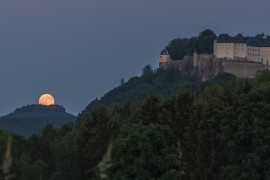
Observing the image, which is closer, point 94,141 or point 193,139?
point 193,139

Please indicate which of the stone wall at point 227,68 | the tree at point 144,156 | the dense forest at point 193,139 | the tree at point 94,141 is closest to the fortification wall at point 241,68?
the stone wall at point 227,68

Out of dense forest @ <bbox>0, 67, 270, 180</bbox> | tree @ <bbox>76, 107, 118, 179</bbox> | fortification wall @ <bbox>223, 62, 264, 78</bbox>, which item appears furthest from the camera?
fortification wall @ <bbox>223, 62, 264, 78</bbox>

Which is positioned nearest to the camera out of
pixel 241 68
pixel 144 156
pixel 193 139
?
pixel 144 156

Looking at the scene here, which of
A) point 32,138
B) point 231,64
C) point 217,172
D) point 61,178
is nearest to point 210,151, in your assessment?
point 217,172

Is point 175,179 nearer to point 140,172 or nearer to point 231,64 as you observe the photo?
point 140,172

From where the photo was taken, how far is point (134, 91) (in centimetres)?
19862

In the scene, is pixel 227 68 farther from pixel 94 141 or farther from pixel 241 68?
pixel 94 141

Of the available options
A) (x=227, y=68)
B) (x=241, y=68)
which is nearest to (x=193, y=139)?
(x=241, y=68)

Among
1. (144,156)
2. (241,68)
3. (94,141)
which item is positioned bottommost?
(144,156)

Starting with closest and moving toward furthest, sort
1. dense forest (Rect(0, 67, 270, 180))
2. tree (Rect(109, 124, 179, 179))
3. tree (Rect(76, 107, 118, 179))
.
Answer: dense forest (Rect(0, 67, 270, 180)), tree (Rect(109, 124, 179, 179)), tree (Rect(76, 107, 118, 179))

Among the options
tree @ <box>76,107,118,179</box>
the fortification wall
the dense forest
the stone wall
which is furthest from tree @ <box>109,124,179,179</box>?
the fortification wall

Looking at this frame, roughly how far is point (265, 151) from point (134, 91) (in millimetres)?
156263

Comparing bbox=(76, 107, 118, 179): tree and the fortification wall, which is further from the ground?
the fortification wall

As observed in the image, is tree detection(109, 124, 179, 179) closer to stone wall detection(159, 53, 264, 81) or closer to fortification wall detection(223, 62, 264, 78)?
stone wall detection(159, 53, 264, 81)
